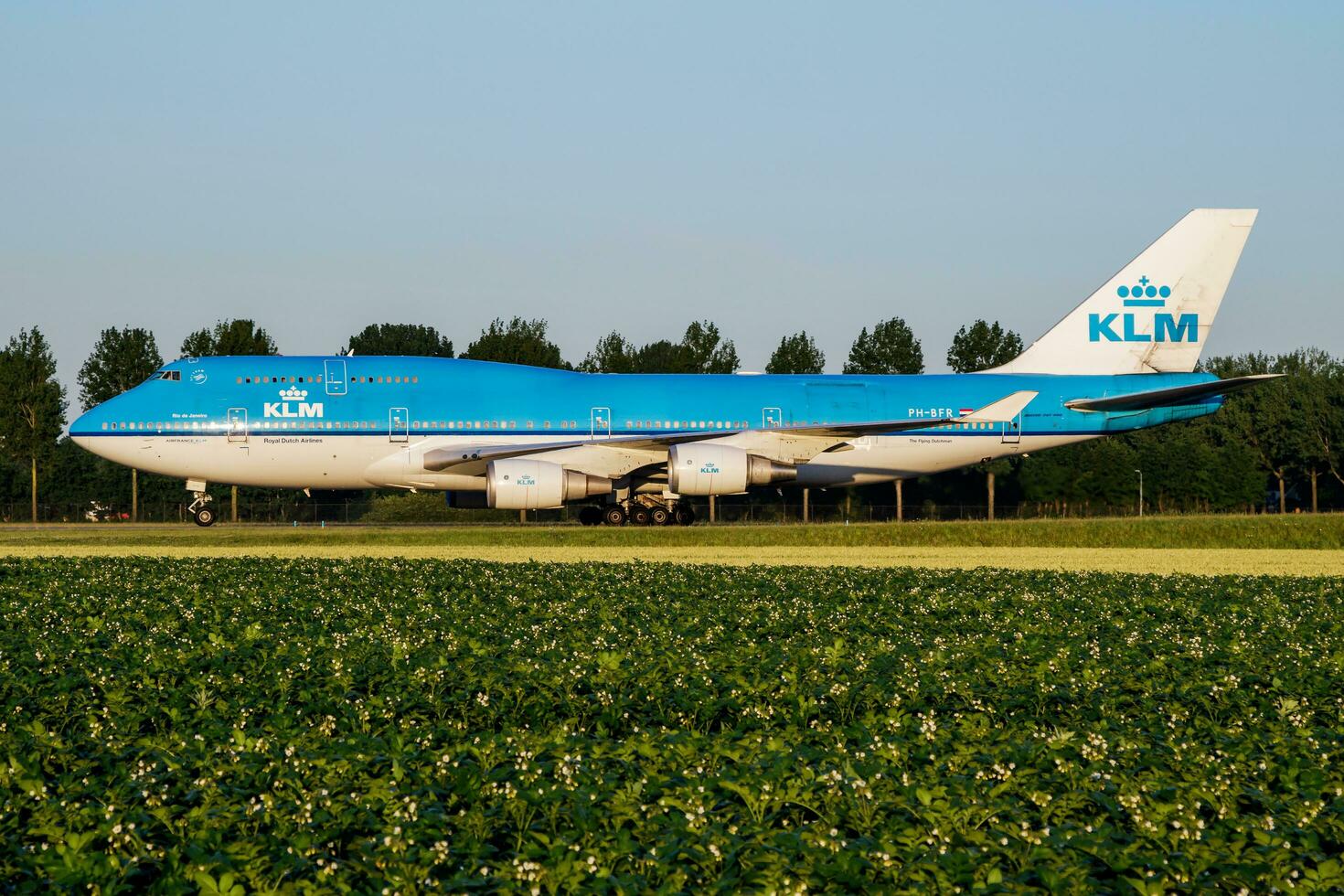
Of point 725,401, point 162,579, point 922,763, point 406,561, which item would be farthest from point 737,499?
point 922,763

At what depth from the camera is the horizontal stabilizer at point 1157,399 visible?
41.1 metres

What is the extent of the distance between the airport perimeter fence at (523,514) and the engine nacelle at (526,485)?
1197cm

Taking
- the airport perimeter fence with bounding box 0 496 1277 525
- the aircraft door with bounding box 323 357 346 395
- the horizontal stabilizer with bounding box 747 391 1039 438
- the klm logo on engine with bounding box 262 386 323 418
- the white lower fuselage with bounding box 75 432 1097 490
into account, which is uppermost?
the aircraft door with bounding box 323 357 346 395

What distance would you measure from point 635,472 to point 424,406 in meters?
6.32

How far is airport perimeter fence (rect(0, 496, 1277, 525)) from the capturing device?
55562 mm

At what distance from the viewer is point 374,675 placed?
38.9 ft

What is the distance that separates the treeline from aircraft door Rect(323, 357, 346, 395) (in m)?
25.3

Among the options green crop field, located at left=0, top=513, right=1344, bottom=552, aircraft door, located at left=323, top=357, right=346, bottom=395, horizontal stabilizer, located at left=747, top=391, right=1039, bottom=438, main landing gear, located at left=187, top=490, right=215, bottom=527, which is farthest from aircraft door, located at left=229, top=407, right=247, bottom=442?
horizontal stabilizer, located at left=747, top=391, right=1039, bottom=438

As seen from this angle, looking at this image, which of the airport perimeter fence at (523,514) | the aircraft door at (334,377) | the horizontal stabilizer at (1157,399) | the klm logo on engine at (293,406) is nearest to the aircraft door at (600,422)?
the aircraft door at (334,377)

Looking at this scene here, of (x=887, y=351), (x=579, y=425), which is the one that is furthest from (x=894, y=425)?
(x=887, y=351)

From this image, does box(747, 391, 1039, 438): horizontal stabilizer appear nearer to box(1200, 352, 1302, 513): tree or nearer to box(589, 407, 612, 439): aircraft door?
box(589, 407, 612, 439): aircraft door

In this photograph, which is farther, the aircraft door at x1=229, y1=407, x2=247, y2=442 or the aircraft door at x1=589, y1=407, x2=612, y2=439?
the aircraft door at x1=589, y1=407, x2=612, y2=439

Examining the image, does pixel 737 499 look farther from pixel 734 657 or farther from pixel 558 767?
pixel 558 767

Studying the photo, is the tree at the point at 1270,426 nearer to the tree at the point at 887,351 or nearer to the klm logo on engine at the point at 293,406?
the tree at the point at 887,351
